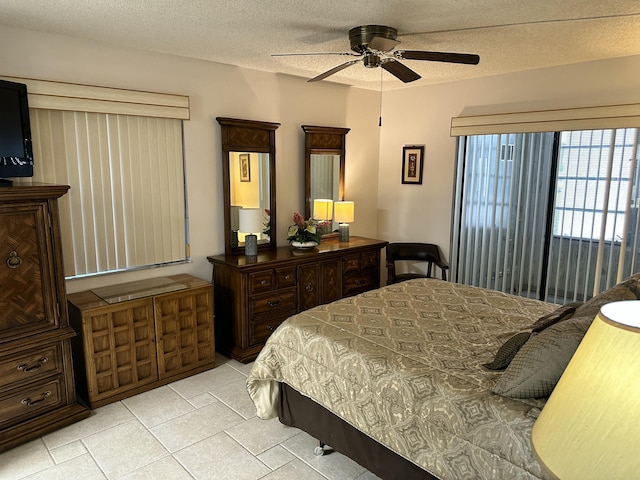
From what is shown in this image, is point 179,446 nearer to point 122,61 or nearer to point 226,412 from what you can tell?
point 226,412

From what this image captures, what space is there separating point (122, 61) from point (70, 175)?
0.96 metres

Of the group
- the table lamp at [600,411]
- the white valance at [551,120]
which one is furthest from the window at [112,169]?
the table lamp at [600,411]

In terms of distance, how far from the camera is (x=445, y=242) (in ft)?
16.3

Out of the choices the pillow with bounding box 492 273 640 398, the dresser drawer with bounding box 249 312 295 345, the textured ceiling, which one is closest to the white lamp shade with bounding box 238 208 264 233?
the dresser drawer with bounding box 249 312 295 345

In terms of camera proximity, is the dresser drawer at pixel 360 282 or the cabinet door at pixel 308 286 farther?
the dresser drawer at pixel 360 282

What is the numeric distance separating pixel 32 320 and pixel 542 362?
2.85m

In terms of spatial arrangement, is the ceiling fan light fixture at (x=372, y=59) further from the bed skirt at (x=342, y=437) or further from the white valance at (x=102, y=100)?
the bed skirt at (x=342, y=437)

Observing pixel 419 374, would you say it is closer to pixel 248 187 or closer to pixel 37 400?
pixel 37 400

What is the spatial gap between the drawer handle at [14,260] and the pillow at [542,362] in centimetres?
272

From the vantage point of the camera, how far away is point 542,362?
177 cm

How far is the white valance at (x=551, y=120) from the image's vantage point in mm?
3611

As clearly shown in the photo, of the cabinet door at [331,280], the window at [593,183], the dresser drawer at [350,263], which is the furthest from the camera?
the dresser drawer at [350,263]

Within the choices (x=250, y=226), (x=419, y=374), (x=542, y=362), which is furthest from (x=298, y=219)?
(x=542, y=362)

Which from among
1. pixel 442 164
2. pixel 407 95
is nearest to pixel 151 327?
pixel 442 164
